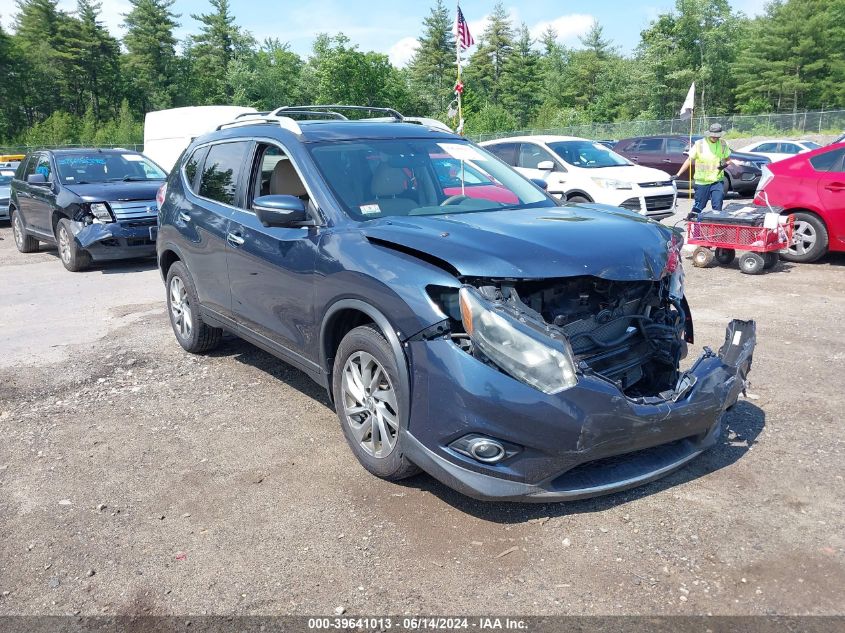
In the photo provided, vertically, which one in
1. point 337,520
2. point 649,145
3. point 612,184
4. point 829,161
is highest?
point 649,145

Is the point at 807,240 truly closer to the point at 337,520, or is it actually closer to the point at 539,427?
the point at 539,427

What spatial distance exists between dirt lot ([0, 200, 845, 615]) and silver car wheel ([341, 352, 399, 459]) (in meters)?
0.26

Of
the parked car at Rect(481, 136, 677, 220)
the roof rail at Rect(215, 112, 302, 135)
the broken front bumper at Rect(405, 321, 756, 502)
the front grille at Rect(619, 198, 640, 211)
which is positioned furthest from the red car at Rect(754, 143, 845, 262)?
the roof rail at Rect(215, 112, 302, 135)

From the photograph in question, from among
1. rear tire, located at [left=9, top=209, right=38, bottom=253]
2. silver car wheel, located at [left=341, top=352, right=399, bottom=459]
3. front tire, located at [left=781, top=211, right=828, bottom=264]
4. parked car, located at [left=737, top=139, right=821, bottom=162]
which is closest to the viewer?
silver car wheel, located at [left=341, top=352, right=399, bottom=459]

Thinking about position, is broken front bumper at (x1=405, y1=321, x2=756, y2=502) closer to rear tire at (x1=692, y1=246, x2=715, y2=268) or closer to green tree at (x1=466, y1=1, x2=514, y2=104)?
rear tire at (x1=692, y1=246, x2=715, y2=268)

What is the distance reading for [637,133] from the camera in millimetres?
46062

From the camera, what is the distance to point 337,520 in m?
3.61

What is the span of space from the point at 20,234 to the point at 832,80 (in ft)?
205

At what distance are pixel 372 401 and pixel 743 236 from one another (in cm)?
724

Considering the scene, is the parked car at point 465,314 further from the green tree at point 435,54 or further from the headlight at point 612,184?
the green tree at point 435,54

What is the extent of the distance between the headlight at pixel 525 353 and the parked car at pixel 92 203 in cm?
895

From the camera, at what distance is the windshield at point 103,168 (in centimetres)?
1176

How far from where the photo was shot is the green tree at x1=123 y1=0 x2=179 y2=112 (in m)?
69.8

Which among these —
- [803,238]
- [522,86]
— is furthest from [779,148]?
[522,86]
